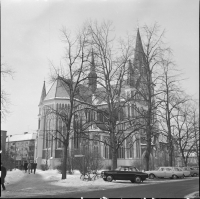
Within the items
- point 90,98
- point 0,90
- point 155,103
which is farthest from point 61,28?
point 155,103

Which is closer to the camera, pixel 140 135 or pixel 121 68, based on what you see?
pixel 121 68

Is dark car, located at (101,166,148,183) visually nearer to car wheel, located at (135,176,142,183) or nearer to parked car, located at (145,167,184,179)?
car wheel, located at (135,176,142,183)

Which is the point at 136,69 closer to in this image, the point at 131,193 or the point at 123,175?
the point at 123,175

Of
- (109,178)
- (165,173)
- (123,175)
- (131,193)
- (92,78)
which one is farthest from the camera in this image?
(165,173)

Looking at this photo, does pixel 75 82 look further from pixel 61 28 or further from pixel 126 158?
pixel 126 158

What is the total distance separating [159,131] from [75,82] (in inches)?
266

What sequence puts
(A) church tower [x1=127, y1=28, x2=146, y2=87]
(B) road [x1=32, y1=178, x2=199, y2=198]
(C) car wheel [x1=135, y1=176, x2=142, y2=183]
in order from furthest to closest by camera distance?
1. (C) car wheel [x1=135, y1=176, x2=142, y2=183]
2. (A) church tower [x1=127, y1=28, x2=146, y2=87]
3. (B) road [x1=32, y1=178, x2=199, y2=198]

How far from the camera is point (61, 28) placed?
175 inches

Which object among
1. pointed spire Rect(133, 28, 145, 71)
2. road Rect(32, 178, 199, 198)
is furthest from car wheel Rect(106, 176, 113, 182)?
pointed spire Rect(133, 28, 145, 71)

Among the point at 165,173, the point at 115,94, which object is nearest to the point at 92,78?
the point at 115,94

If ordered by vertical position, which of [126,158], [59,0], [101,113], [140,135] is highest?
[59,0]

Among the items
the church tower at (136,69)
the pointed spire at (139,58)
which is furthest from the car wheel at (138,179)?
the pointed spire at (139,58)

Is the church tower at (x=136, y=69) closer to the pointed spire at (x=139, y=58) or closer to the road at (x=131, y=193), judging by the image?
the pointed spire at (x=139, y=58)

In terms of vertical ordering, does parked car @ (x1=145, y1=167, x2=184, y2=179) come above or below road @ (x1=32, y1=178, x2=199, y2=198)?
below
